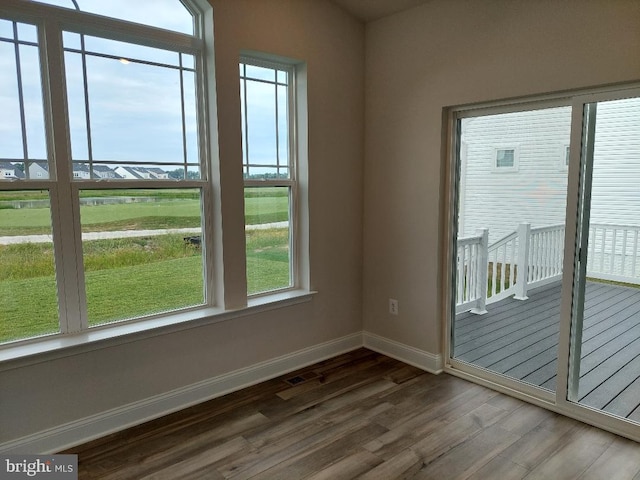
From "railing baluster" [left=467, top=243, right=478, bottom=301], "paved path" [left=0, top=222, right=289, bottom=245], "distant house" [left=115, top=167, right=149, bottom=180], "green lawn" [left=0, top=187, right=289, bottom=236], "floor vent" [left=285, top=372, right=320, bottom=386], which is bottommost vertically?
"floor vent" [left=285, top=372, right=320, bottom=386]

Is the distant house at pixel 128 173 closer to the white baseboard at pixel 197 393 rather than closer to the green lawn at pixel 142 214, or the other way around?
the green lawn at pixel 142 214

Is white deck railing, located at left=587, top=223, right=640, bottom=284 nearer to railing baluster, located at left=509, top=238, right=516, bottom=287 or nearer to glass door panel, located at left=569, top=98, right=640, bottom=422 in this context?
glass door panel, located at left=569, top=98, right=640, bottom=422

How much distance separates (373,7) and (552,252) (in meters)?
2.21

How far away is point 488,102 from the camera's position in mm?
2928

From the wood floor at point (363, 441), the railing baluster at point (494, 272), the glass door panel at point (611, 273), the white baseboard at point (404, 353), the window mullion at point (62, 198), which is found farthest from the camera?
the white baseboard at point (404, 353)

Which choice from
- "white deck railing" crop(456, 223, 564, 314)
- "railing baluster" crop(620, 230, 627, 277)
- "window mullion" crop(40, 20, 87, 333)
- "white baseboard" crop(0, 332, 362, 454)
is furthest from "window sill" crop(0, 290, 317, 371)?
"railing baluster" crop(620, 230, 627, 277)

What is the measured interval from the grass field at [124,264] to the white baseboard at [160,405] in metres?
0.55

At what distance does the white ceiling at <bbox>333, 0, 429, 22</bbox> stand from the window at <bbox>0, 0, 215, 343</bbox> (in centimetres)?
122

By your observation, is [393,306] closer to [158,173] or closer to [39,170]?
[158,173]

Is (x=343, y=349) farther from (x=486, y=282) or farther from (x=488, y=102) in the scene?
(x=488, y=102)

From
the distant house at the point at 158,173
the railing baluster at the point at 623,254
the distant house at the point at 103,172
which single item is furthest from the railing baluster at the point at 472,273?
the distant house at the point at 103,172

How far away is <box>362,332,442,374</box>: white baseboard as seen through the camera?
3.41 m

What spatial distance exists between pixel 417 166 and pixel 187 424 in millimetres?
2387

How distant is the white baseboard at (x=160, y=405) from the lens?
239 cm
